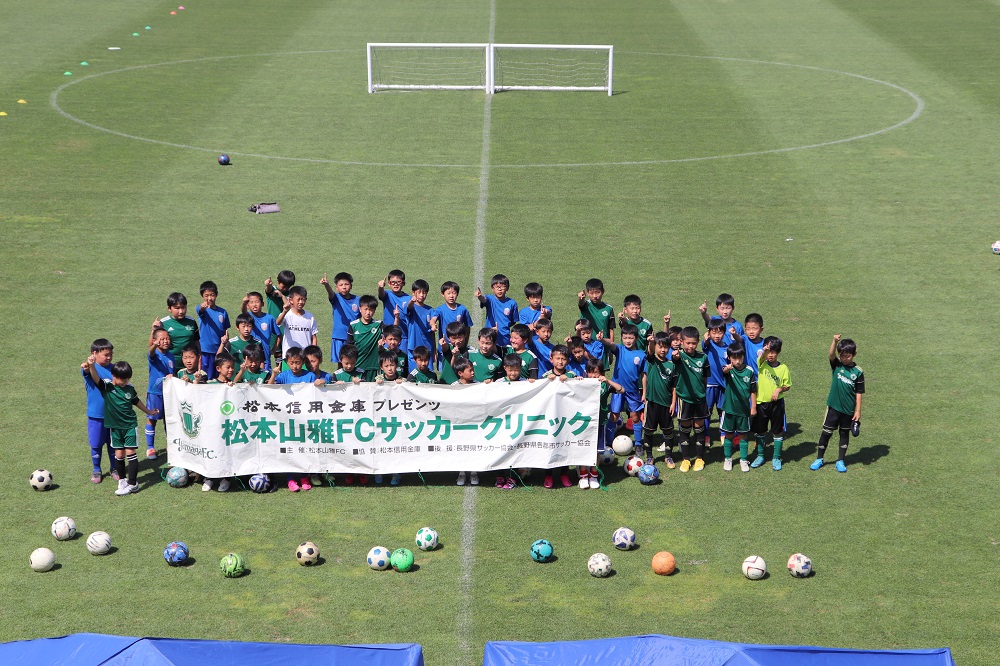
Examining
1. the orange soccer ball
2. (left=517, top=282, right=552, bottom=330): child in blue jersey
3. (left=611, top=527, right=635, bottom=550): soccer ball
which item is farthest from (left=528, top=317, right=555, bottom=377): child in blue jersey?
the orange soccer ball

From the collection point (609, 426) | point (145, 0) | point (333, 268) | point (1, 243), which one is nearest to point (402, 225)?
point (333, 268)

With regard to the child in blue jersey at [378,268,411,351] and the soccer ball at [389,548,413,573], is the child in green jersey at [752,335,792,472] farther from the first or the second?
the child in blue jersey at [378,268,411,351]

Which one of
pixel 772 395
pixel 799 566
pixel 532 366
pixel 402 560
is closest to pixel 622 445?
pixel 532 366

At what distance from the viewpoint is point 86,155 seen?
83.8 feet

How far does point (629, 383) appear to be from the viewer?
1422 cm

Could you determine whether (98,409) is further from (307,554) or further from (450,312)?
A: (450,312)

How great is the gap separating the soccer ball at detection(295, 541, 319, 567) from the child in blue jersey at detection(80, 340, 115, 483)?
9.41 ft

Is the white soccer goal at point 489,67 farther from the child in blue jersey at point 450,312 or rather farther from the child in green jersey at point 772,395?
the child in green jersey at point 772,395

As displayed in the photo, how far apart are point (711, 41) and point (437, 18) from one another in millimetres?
9277

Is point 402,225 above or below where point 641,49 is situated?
below

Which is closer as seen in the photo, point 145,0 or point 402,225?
point 402,225

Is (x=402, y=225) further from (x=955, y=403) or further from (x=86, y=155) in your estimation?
(x=955, y=403)

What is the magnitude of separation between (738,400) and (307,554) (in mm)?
5302

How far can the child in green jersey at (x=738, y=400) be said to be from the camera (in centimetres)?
1355
